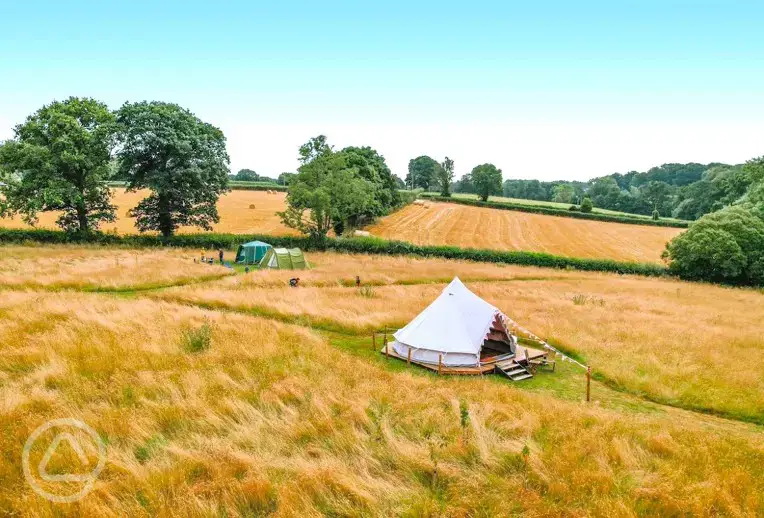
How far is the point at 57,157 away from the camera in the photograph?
37938mm

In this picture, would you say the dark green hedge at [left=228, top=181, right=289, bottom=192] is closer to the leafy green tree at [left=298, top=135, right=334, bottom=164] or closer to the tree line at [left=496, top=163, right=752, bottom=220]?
the leafy green tree at [left=298, top=135, right=334, bottom=164]

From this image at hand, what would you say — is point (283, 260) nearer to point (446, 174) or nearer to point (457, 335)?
point (457, 335)

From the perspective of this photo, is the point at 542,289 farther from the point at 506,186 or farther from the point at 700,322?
the point at 506,186

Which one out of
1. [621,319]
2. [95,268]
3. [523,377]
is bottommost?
[523,377]

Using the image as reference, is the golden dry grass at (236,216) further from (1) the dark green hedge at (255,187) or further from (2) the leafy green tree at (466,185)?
(2) the leafy green tree at (466,185)

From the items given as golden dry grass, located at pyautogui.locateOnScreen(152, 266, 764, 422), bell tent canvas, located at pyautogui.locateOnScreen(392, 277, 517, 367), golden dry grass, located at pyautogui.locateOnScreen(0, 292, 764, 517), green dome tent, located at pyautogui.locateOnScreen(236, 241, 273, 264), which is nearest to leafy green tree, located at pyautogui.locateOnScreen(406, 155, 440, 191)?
green dome tent, located at pyautogui.locateOnScreen(236, 241, 273, 264)

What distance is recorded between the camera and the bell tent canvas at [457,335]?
49.7ft

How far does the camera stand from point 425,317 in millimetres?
16359

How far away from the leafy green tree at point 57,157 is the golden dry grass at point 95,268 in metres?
4.30

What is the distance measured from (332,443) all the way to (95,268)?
2610cm

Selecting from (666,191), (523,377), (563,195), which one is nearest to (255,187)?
(563,195)

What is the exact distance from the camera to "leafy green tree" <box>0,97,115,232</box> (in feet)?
123

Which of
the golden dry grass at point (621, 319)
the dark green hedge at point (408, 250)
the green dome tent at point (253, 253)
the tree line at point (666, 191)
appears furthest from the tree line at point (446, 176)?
the green dome tent at point (253, 253)

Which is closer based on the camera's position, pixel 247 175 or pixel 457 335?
pixel 457 335
